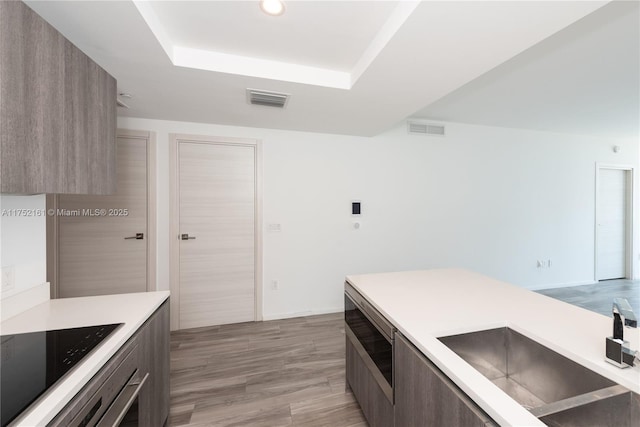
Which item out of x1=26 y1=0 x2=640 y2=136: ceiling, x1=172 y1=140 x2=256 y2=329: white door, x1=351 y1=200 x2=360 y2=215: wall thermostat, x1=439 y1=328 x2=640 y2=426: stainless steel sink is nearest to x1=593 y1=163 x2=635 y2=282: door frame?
x1=26 y1=0 x2=640 y2=136: ceiling

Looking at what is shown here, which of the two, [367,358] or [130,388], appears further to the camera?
[367,358]

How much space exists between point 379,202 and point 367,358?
2377 mm

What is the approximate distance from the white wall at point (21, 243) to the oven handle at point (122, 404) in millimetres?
779

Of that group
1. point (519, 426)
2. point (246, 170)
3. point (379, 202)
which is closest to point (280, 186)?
point (246, 170)

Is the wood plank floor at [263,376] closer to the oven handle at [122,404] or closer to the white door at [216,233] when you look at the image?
the white door at [216,233]

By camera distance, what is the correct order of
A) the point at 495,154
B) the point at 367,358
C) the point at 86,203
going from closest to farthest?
the point at 367,358, the point at 86,203, the point at 495,154

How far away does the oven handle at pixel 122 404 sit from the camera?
0.94 meters

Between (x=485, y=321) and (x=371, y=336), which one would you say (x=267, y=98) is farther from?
(x=485, y=321)

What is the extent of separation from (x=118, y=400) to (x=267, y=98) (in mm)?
2232

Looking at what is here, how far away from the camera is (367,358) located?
5.02 ft

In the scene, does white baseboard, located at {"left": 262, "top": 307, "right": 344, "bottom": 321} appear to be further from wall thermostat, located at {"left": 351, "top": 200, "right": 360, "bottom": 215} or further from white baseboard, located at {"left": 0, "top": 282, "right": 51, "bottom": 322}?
white baseboard, located at {"left": 0, "top": 282, "right": 51, "bottom": 322}

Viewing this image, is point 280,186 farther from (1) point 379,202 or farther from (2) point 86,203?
→ (2) point 86,203

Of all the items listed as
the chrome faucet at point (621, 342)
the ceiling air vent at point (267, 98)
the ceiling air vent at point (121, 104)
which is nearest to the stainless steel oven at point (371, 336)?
the chrome faucet at point (621, 342)

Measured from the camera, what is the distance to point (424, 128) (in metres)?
3.71
